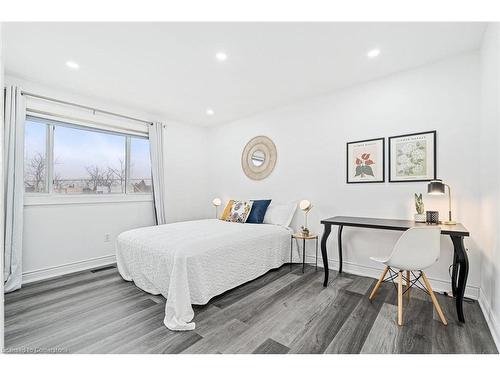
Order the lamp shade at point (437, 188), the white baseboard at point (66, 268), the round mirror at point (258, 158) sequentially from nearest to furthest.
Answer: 1. the lamp shade at point (437, 188)
2. the white baseboard at point (66, 268)
3. the round mirror at point (258, 158)

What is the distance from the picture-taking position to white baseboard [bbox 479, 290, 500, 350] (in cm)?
168

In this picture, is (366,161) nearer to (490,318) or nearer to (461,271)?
(461,271)

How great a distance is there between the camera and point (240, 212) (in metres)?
3.84

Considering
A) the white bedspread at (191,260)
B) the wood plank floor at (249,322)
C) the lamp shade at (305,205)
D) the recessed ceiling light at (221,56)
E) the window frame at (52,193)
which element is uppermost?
the recessed ceiling light at (221,56)

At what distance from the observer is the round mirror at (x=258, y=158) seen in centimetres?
414

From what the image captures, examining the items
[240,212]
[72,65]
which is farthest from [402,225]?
[72,65]

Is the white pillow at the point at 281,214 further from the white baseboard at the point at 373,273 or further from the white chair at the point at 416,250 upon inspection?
the white chair at the point at 416,250

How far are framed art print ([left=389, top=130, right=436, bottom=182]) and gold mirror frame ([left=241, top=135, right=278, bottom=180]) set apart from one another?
67.0 inches

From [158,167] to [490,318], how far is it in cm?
430

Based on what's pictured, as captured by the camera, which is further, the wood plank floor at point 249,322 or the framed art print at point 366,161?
the framed art print at point 366,161

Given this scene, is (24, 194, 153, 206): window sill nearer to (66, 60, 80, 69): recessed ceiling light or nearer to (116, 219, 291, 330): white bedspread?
(116, 219, 291, 330): white bedspread

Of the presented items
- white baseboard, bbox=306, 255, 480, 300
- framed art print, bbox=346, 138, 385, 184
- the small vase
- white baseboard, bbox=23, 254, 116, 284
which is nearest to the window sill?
white baseboard, bbox=23, 254, 116, 284

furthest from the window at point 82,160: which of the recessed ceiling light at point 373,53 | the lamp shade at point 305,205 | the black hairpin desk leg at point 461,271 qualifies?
the black hairpin desk leg at point 461,271

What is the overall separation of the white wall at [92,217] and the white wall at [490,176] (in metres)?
4.12
